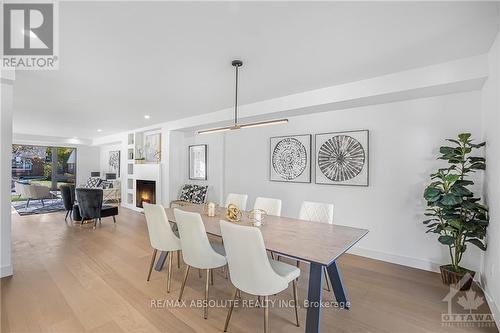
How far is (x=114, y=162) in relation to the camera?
9.12 meters

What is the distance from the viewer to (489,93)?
94.7 inches

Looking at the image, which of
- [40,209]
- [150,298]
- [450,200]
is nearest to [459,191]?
[450,200]

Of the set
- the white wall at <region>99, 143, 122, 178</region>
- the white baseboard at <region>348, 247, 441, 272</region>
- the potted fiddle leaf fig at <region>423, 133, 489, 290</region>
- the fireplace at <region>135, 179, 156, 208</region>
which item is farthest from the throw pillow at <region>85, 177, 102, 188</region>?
the potted fiddle leaf fig at <region>423, 133, 489, 290</region>

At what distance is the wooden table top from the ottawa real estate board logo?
2142 mm

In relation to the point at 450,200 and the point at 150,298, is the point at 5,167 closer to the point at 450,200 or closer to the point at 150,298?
the point at 150,298

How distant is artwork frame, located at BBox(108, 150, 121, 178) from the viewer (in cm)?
885

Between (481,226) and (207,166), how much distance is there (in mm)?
4959

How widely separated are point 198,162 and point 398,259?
4.71m

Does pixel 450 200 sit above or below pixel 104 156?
below

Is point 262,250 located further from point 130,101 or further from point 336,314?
point 130,101

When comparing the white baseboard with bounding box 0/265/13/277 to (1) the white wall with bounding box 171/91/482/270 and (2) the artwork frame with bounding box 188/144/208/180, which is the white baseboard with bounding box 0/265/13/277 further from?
(1) the white wall with bounding box 171/91/482/270

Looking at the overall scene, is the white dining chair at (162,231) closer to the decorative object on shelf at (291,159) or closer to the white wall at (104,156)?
the decorative object on shelf at (291,159)

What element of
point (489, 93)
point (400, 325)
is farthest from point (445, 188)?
point (400, 325)

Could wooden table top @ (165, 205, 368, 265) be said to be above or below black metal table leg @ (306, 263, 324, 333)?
above
